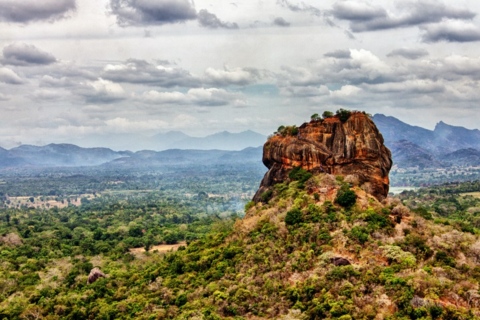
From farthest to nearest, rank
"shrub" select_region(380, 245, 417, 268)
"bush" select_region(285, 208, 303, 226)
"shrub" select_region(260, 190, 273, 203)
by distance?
"shrub" select_region(260, 190, 273, 203), "bush" select_region(285, 208, 303, 226), "shrub" select_region(380, 245, 417, 268)

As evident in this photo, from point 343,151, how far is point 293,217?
335 inches

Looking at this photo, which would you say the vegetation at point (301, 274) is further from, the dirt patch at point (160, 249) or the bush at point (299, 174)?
A: the dirt patch at point (160, 249)

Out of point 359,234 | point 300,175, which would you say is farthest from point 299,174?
point 359,234

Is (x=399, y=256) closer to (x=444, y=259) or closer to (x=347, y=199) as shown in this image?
(x=444, y=259)

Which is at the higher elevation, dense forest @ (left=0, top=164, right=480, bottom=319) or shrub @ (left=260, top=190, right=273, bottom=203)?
shrub @ (left=260, top=190, right=273, bottom=203)

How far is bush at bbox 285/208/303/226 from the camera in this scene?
37656mm

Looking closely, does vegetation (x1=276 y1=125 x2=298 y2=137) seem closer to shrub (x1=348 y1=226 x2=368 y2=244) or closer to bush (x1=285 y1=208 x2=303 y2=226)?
bush (x1=285 y1=208 x2=303 y2=226)

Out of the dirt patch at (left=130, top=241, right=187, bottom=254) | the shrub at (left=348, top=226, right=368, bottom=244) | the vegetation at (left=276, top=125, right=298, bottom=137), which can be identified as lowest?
the dirt patch at (left=130, top=241, right=187, bottom=254)

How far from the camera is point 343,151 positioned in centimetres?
4297

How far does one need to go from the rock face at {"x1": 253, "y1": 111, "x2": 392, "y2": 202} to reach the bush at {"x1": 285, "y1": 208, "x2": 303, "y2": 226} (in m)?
6.62

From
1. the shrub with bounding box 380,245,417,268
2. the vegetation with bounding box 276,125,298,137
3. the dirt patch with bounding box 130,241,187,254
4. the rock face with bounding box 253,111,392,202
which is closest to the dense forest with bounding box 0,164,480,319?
the shrub with bounding box 380,245,417,268

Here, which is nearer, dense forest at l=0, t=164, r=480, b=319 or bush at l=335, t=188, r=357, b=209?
dense forest at l=0, t=164, r=480, b=319

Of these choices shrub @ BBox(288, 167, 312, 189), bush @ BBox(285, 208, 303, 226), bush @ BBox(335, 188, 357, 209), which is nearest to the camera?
bush @ BBox(335, 188, 357, 209)

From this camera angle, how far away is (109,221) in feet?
367
